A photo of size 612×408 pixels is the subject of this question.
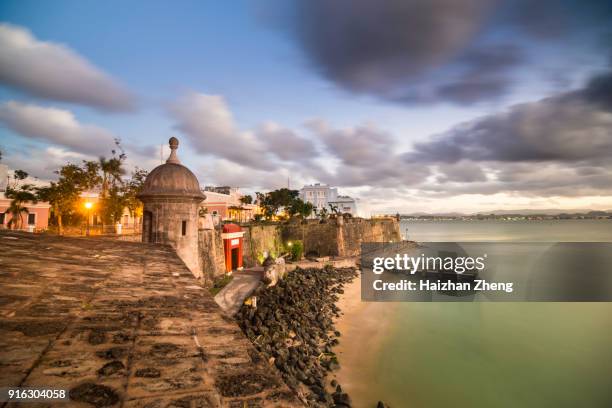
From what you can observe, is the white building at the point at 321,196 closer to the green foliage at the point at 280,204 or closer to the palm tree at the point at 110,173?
the green foliage at the point at 280,204

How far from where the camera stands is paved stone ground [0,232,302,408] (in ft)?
5.07

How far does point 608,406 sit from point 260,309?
58.9 ft

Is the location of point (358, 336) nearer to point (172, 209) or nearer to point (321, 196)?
point (172, 209)

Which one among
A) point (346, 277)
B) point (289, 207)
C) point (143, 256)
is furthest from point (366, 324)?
point (289, 207)

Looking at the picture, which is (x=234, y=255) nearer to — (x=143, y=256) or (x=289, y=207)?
(x=143, y=256)

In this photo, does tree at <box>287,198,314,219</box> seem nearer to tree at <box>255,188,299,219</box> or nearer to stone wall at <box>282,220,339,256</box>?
tree at <box>255,188,299,219</box>

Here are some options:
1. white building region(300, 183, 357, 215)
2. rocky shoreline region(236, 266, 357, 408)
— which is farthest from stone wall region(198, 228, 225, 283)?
white building region(300, 183, 357, 215)

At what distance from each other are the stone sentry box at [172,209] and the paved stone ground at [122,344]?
6345 mm

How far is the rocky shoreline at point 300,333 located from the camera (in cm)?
1199

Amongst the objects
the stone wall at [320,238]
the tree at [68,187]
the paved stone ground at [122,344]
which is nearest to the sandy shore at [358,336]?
the stone wall at [320,238]

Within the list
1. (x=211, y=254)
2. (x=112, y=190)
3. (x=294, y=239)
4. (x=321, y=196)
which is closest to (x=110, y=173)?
(x=112, y=190)

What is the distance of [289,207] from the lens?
196 feet

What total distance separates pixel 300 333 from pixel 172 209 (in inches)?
413

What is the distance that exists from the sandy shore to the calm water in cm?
9
